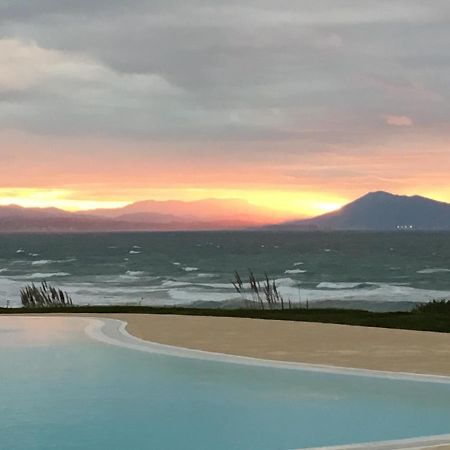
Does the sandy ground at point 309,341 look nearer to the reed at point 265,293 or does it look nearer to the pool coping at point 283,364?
the pool coping at point 283,364

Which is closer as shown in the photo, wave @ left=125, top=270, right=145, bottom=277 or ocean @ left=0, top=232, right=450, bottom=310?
ocean @ left=0, top=232, right=450, bottom=310

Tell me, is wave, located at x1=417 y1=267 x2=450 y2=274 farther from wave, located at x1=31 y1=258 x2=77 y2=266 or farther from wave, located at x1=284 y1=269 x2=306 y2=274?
wave, located at x1=31 y1=258 x2=77 y2=266

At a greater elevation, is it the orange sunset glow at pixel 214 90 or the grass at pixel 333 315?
the orange sunset glow at pixel 214 90

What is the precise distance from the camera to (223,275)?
6347 cm

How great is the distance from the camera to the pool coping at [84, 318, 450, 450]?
6.72 m

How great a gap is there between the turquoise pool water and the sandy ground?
0.95m

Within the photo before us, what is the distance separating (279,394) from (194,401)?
1.03 metres

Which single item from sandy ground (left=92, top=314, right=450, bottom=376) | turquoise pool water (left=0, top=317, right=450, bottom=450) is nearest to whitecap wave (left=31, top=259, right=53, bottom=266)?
sandy ground (left=92, top=314, right=450, bottom=376)

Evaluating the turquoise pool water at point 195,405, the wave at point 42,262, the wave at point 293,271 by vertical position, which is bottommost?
the wave at point 293,271

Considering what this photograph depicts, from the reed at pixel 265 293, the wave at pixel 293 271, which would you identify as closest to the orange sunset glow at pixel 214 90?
the reed at pixel 265 293

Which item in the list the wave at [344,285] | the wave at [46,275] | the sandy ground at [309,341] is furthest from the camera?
the wave at [46,275]

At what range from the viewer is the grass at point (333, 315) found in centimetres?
1552

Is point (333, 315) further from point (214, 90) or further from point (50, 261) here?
point (50, 261)

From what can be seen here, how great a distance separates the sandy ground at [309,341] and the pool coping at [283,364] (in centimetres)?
29
